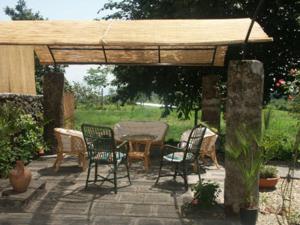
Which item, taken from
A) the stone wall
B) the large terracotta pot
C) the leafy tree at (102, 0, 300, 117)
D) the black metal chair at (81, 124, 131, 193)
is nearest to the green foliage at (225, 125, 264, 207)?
the black metal chair at (81, 124, 131, 193)

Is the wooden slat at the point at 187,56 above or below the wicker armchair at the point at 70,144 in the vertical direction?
above

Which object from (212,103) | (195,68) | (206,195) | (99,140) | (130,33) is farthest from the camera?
(195,68)

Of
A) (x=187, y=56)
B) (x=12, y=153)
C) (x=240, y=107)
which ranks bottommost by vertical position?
(x=12, y=153)

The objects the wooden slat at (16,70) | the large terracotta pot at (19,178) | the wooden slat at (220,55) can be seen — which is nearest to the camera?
the large terracotta pot at (19,178)

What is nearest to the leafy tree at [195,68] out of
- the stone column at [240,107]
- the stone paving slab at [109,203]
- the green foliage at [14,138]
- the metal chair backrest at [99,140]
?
the green foliage at [14,138]

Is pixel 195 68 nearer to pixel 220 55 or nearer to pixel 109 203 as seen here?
pixel 220 55

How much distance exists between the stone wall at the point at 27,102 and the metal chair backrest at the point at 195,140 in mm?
4066

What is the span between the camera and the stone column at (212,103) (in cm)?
1002

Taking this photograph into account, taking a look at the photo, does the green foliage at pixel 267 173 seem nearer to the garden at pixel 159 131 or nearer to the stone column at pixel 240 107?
the garden at pixel 159 131

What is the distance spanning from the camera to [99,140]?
21.0ft

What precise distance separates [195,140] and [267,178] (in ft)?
4.73

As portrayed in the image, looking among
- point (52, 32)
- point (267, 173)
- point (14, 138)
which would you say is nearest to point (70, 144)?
point (14, 138)

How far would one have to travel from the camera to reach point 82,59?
9812mm

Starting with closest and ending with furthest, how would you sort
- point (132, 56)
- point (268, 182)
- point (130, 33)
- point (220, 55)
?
point (130, 33) → point (268, 182) → point (220, 55) → point (132, 56)
